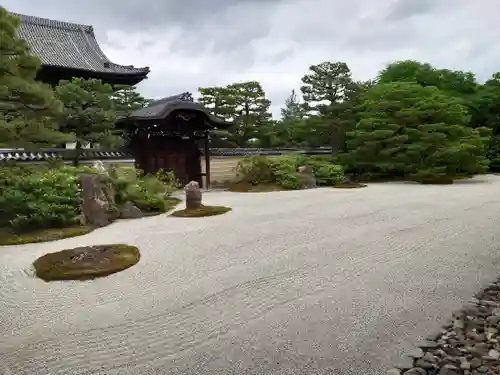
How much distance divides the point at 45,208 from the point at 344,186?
32.8 ft

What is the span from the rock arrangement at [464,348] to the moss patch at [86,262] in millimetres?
3374

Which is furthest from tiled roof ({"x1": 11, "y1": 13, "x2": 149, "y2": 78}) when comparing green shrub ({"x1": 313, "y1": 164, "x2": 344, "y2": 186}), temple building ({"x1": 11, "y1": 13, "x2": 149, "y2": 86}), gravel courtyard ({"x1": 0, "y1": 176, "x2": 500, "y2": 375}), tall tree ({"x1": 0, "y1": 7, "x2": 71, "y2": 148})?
gravel courtyard ({"x1": 0, "y1": 176, "x2": 500, "y2": 375})

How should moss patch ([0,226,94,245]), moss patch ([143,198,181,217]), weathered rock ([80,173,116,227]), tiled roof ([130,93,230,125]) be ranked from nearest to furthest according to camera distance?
1. moss patch ([0,226,94,245])
2. weathered rock ([80,173,116,227])
3. moss patch ([143,198,181,217])
4. tiled roof ([130,93,230,125])

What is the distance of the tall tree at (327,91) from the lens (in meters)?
20.0

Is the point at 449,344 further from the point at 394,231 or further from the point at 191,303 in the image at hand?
the point at 394,231

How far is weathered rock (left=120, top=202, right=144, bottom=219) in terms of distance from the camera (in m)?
8.55

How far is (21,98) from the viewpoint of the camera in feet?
27.1

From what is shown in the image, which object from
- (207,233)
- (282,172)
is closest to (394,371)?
(207,233)

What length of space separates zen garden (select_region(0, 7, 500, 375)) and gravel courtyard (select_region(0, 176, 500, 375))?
0.02 m

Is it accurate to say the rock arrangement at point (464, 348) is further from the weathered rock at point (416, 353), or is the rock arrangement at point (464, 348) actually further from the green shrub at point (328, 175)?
the green shrub at point (328, 175)

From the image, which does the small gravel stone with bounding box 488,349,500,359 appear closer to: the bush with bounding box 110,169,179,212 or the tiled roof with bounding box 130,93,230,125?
the bush with bounding box 110,169,179,212

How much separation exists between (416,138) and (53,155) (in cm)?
1273

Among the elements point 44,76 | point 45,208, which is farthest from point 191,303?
point 44,76

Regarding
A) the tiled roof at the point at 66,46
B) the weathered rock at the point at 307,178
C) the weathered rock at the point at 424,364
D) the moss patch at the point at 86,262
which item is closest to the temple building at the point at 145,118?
the tiled roof at the point at 66,46
